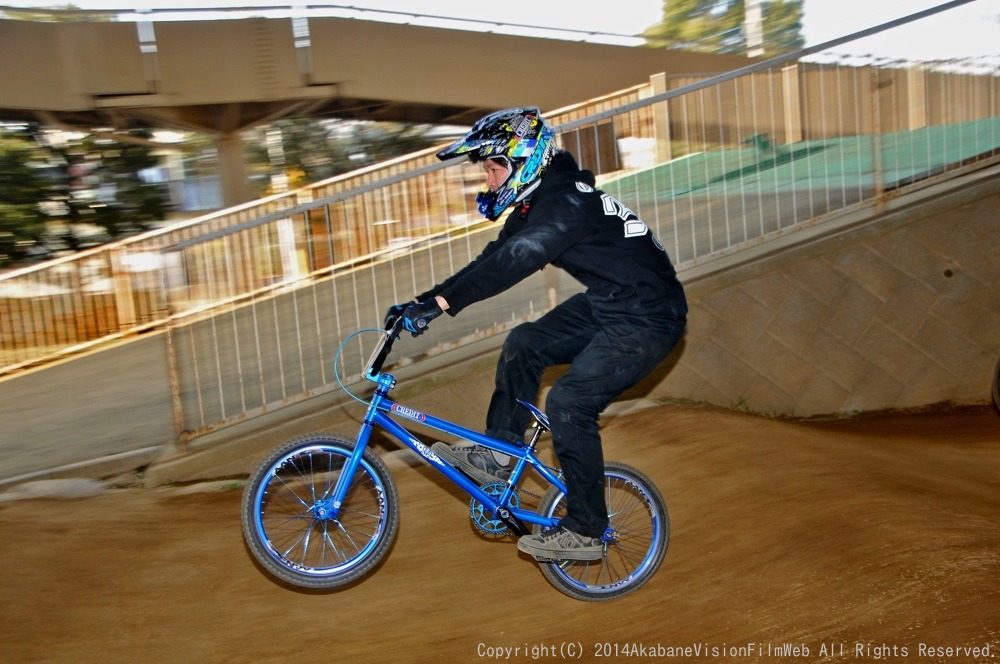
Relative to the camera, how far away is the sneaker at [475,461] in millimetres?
4434

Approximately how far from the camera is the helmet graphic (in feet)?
13.3

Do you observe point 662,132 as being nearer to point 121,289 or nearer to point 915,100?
point 915,100

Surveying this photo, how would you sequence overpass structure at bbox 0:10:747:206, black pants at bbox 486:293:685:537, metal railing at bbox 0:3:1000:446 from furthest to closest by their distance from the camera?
overpass structure at bbox 0:10:747:206, metal railing at bbox 0:3:1000:446, black pants at bbox 486:293:685:537

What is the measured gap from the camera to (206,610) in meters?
4.67

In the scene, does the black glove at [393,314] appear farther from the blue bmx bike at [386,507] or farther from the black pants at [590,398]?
the black pants at [590,398]

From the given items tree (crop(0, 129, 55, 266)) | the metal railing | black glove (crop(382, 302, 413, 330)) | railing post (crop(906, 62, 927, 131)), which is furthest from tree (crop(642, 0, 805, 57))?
black glove (crop(382, 302, 413, 330))

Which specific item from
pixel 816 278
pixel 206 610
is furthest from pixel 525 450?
pixel 816 278

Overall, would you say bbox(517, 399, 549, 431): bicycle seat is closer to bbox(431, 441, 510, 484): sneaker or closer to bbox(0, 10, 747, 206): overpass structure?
bbox(431, 441, 510, 484): sneaker

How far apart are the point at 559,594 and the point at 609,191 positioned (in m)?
3.77

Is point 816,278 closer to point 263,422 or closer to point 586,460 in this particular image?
point 586,460

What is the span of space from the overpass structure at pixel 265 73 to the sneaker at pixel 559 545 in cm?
1438

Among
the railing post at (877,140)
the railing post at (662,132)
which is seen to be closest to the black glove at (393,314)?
the railing post at (662,132)

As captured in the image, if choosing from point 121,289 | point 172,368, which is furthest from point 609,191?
point 121,289

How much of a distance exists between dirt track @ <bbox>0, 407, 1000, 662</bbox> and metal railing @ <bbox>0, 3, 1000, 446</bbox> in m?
1.24
